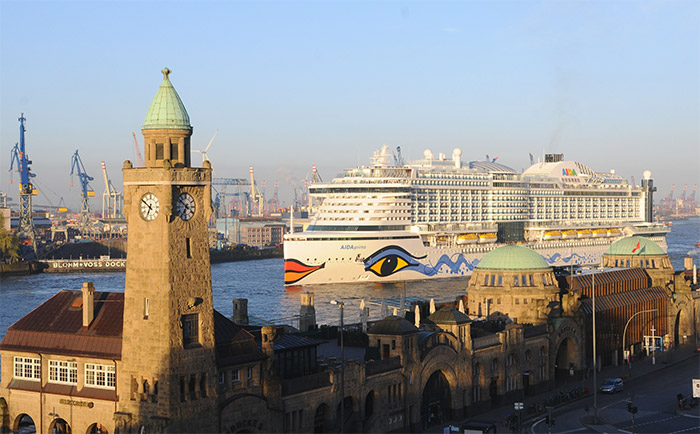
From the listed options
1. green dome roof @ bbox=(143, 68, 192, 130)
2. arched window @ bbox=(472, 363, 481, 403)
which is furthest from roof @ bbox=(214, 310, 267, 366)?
arched window @ bbox=(472, 363, 481, 403)

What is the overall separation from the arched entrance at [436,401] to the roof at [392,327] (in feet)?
18.4

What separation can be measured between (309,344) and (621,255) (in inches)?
2757

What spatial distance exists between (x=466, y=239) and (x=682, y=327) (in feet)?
264

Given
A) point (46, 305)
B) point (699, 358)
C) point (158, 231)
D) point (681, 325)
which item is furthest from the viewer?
point (681, 325)

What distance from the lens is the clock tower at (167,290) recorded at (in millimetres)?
49531

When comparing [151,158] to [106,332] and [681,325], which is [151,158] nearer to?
[106,332]

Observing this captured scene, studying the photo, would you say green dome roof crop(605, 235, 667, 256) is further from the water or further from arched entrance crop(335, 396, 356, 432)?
arched entrance crop(335, 396, 356, 432)

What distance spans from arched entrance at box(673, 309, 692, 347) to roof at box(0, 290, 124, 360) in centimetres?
7981

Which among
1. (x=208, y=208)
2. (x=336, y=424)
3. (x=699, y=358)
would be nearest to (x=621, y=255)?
(x=699, y=358)

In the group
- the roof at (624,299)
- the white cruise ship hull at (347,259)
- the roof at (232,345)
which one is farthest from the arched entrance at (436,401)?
the white cruise ship hull at (347,259)

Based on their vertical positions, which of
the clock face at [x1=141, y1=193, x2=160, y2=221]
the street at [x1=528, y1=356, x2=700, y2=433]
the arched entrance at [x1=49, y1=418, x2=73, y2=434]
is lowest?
the street at [x1=528, y1=356, x2=700, y2=433]

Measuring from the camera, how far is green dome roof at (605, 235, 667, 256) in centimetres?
11856

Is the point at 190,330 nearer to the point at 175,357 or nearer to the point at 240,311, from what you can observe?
the point at 175,357

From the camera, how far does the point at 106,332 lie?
53688 millimetres
